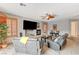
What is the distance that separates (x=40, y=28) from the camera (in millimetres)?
2123

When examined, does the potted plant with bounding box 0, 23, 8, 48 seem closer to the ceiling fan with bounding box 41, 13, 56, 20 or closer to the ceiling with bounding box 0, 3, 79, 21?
the ceiling with bounding box 0, 3, 79, 21

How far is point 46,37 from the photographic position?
210cm

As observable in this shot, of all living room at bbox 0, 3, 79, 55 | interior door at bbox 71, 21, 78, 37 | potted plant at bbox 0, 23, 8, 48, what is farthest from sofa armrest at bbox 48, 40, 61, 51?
potted plant at bbox 0, 23, 8, 48

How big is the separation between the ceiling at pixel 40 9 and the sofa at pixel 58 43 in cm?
33

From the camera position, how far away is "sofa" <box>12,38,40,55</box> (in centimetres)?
202

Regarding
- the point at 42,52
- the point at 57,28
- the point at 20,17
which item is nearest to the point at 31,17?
the point at 20,17

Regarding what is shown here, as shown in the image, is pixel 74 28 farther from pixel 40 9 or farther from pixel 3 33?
pixel 3 33

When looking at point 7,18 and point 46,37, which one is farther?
point 46,37

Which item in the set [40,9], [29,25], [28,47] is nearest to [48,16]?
[40,9]

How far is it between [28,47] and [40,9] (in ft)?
2.19

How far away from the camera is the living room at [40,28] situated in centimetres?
198
